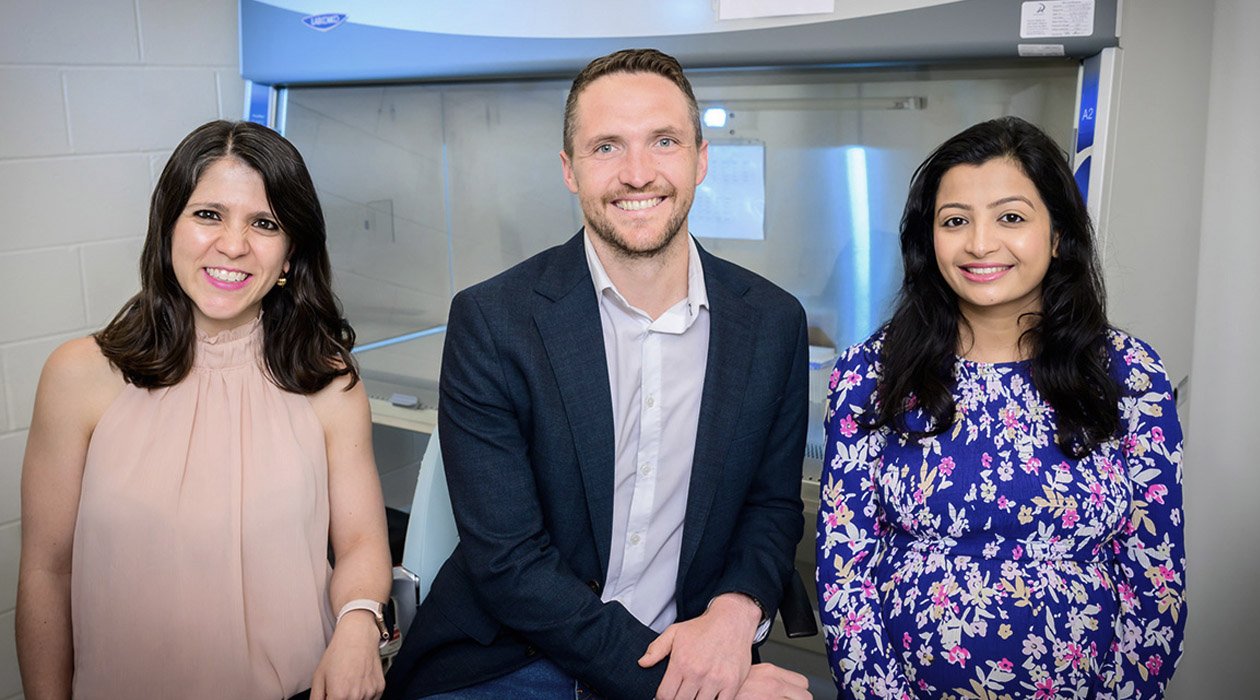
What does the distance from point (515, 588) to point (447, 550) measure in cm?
27

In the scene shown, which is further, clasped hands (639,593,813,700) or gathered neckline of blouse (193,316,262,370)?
gathered neckline of blouse (193,316,262,370)

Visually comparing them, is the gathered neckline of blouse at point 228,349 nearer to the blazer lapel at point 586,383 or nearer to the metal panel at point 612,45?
the blazer lapel at point 586,383

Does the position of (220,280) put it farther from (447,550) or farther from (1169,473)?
(1169,473)

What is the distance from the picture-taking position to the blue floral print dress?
50.8 inches

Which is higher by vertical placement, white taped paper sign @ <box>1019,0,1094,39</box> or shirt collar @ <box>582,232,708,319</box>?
white taped paper sign @ <box>1019,0,1094,39</box>

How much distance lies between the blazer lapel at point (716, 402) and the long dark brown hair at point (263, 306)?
0.56 meters

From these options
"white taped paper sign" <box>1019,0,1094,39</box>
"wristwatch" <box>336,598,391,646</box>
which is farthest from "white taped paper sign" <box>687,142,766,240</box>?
"wristwatch" <box>336,598,391,646</box>

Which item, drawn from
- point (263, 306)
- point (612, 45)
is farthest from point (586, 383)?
point (612, 45)

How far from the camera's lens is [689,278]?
149cm

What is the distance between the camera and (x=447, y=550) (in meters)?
1.60

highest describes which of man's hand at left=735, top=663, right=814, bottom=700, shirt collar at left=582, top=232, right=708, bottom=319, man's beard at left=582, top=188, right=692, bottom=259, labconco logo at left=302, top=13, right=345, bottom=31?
labconco logo at left=302, top=13, right=345, bottom=31

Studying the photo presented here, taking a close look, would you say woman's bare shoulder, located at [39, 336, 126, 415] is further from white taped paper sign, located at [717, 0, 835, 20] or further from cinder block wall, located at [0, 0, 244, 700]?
white taped paper sign, located at [717, 0, 835, 20]

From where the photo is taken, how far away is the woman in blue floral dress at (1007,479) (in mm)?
1296

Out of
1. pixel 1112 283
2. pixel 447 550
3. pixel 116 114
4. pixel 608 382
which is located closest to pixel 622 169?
pixel 608 382
